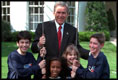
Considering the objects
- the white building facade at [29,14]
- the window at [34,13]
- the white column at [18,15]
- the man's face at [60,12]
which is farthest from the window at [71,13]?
the man's face at [60,12]

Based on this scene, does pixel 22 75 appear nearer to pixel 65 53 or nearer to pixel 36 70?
pixel 36 70

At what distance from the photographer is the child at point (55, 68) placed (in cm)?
261

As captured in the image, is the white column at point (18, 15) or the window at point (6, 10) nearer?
the white column at point (18, 15)

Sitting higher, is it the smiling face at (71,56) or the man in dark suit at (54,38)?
the man in dark suit at (54,38)

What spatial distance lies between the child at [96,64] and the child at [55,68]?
0.66 feet

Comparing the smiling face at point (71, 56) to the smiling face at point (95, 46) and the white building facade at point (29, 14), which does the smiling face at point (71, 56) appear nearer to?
the smiling face at point (95, 46)

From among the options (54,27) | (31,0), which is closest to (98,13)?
(31,0)

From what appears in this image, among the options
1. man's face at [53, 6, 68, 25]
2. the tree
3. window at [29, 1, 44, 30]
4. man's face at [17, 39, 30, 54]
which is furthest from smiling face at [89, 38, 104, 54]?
the tree

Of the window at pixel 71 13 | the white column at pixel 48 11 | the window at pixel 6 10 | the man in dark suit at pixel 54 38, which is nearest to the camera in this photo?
the man in dark suit at pixel 54 38

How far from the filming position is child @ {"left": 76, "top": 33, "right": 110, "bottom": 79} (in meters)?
2.46

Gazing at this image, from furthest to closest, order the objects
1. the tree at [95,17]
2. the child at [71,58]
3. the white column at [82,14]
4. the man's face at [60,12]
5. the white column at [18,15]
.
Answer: the white column at [82,14] < the tree at [95,17] < the white column at [18,15] < the man's face at [60,12] < the child at [71,58]

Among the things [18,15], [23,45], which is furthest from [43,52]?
[18,15]

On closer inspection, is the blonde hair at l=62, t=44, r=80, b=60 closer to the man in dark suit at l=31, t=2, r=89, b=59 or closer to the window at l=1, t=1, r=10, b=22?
the man in dark suit at l=31, t=2, r=89, b=59

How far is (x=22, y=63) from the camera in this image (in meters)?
2.67
